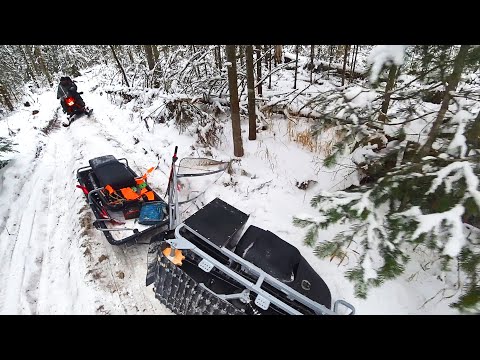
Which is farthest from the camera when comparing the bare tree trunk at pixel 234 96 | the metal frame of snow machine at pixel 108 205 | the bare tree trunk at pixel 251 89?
the bare tree trunk at pixel 251 89

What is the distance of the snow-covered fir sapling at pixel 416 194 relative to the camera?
1947mm

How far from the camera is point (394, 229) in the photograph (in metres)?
2.26

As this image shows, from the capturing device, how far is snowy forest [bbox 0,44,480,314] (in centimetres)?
223

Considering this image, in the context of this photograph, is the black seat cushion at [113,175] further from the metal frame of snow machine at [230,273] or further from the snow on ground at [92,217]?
the metal frame of snow machine at [230,273]

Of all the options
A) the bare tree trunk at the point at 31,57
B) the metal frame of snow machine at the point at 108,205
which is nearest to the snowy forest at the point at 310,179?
the metal frame of snow machine at the point at 108,205

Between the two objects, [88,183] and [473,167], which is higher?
[473,167]

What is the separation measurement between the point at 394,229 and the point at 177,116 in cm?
717

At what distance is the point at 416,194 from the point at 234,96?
411 cm

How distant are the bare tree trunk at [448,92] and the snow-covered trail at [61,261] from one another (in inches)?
145

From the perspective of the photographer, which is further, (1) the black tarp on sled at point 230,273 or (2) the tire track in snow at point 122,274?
(2) the tire track in snow at point 122,274

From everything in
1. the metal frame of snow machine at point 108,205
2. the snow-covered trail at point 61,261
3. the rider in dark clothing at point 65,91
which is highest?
the rider in dark clothing at point 65,91
